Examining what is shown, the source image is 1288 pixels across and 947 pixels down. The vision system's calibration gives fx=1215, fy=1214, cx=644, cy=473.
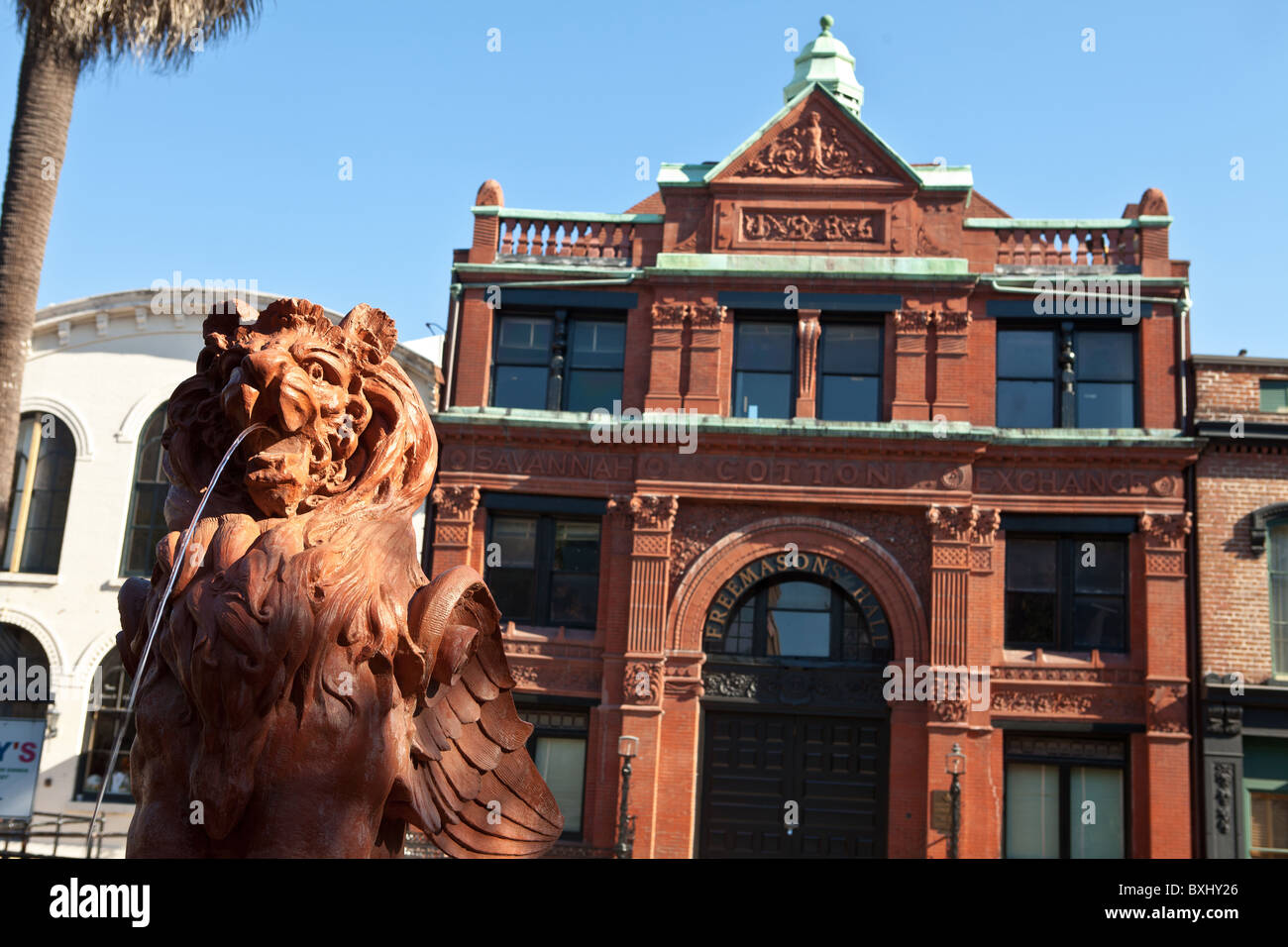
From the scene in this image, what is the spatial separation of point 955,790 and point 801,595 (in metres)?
→ 4.54

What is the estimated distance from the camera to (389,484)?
16.2 ft

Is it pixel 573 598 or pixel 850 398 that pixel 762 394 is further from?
pixel 573 598

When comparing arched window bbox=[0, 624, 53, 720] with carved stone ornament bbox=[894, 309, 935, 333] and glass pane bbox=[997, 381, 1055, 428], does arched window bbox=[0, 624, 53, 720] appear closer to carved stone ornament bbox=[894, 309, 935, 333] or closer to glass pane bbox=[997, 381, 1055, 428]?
carved stone ornament bbox=[894, 309, 935, 333]

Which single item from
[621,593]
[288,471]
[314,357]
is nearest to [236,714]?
[288,471]

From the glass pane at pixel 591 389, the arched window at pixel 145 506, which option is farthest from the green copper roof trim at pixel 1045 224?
the arched window at pixel 145 506

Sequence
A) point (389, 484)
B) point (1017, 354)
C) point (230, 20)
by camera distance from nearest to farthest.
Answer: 1. point (389, 484)
2. point (230, 20)
3. point (1017, 354)

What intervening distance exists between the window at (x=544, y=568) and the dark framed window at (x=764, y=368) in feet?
13.1

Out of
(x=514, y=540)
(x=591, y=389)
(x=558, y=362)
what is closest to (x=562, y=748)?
(x=514, y=540)

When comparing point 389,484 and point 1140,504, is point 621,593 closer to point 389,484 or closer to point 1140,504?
point 1140,504

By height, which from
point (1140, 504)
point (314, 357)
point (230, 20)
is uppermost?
point (230, 20)

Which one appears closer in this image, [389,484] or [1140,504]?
[389,484]

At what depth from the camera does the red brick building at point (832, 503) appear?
72.6ft

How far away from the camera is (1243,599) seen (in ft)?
73.0

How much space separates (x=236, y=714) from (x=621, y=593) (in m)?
19.2
